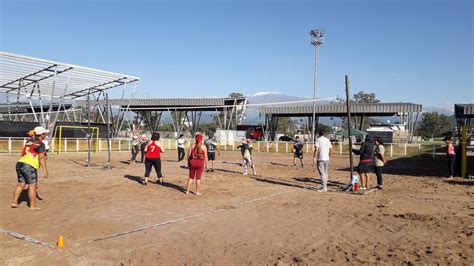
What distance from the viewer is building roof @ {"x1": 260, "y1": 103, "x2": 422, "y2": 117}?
48278 mm

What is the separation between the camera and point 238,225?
7.21m

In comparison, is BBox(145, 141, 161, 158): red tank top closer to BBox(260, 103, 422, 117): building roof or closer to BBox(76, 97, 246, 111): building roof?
BBox(260, 103, 422, 117): building roof

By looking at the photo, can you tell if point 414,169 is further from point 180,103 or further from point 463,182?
point 180,103

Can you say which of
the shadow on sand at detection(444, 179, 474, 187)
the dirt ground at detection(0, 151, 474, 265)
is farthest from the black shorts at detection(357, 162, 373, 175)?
the shadow on sand at detection(444, 179, 474, 187)

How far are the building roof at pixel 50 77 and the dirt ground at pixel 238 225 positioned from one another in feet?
55.1

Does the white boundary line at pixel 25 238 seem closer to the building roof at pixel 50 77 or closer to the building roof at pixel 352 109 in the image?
the building roof at pixel 50 77

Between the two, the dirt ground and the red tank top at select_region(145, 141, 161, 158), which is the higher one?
the red tank top at select_region(145, 141, 161, 158)

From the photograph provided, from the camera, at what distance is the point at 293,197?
10445 mm

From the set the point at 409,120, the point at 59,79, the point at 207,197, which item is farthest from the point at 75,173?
the point at 409,120

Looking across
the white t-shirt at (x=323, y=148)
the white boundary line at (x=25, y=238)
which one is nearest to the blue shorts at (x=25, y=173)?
the white boundary line at (x=25, y=238)

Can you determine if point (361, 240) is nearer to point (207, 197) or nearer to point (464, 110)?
point (207, 197)

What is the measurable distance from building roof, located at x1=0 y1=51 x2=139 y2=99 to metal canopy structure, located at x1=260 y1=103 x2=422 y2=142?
28.5 metres

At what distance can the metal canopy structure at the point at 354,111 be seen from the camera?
48.4 metres

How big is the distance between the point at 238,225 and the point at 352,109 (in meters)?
46.9
